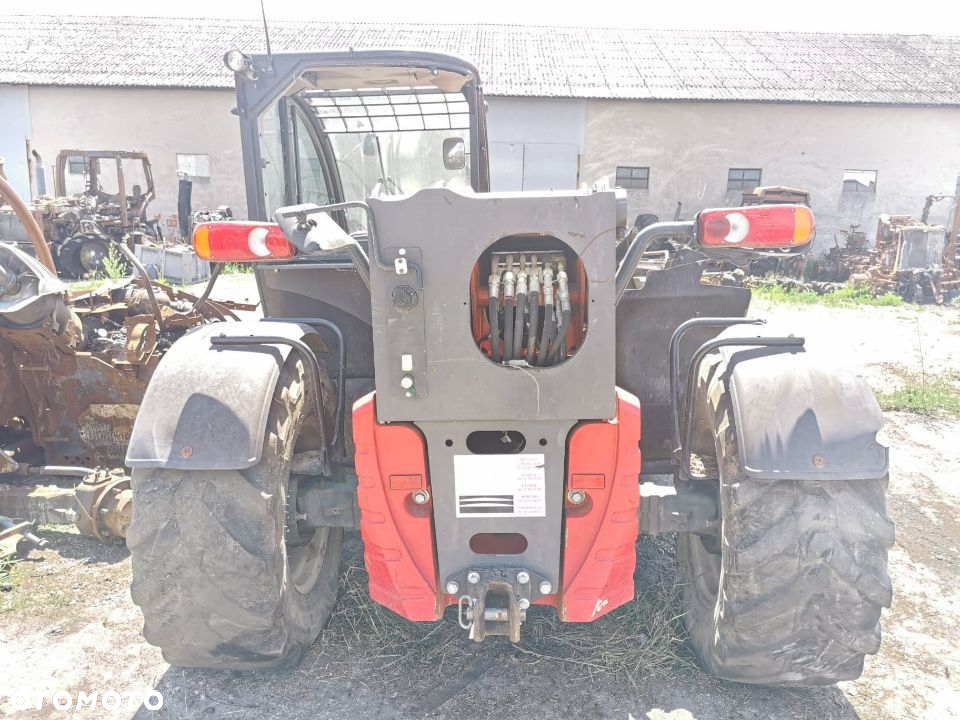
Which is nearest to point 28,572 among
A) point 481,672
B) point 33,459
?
point 33,459

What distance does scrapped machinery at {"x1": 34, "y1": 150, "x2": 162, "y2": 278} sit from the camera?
45.6ft

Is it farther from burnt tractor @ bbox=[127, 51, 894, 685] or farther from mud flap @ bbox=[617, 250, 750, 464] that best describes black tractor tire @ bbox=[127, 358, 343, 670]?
mud flap @ bbox=[617, 250, 750, 464]

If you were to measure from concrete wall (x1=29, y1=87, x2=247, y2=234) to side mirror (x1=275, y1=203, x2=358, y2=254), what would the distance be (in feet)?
58.6

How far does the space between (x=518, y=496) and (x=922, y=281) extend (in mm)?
13826

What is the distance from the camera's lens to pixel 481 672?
2.70m

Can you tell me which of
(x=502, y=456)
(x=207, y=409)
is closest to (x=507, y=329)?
(x=502, y=456)

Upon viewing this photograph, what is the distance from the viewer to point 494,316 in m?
2.08

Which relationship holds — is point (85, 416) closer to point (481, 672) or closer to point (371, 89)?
point (371, 89)

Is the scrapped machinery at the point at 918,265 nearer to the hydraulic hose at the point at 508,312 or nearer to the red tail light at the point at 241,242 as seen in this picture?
the hydraulic hose at the point at 508,312

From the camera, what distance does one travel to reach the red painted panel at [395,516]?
7.35 ft

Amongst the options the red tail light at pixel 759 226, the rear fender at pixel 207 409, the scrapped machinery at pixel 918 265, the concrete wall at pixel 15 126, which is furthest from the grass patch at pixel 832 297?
the concrete wall at pixel 15 126

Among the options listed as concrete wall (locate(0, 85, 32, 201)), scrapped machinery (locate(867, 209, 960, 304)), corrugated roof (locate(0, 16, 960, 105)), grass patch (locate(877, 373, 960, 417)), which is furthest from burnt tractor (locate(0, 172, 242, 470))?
concrete wall (locate(0, 85, 32, 201))

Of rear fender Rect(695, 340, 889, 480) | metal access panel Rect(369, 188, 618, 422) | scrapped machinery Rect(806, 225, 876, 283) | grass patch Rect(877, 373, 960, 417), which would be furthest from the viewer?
scrapped machinery Rect(806, 225, 876, 283)

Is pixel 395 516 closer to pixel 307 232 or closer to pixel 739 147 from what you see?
pixel 307 232
